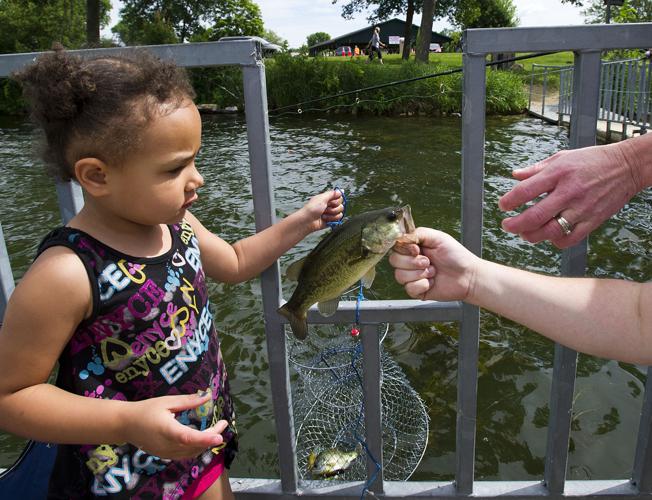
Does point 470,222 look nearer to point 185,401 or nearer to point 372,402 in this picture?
point 372,402

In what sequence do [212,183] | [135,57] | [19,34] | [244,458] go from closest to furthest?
[135,57]
[244,458]
[212,183]
[19,34]

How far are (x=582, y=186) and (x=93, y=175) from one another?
145 centimetres

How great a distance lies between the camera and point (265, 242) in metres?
2.05

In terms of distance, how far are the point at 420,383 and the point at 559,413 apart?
2763 millimetres

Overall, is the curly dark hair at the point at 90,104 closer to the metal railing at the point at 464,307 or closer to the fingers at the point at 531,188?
the metal railing at the point at 464,307

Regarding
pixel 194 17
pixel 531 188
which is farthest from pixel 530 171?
pixel 194 17

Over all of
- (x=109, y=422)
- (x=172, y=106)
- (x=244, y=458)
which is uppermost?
(x=172, y=106)

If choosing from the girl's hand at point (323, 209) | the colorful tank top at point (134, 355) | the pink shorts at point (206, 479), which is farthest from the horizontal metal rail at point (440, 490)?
the girl's hand at point (323, 209)

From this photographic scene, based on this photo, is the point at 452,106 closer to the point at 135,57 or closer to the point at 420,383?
the point at 420,383

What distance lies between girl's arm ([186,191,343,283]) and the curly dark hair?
58cm

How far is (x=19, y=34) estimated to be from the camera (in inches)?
1385

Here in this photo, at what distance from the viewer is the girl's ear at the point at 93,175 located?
1.55 meters

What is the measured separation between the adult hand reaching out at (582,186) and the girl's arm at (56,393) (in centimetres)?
115

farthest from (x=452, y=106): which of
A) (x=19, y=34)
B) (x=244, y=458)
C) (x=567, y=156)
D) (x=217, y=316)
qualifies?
(x=19, y=34)
